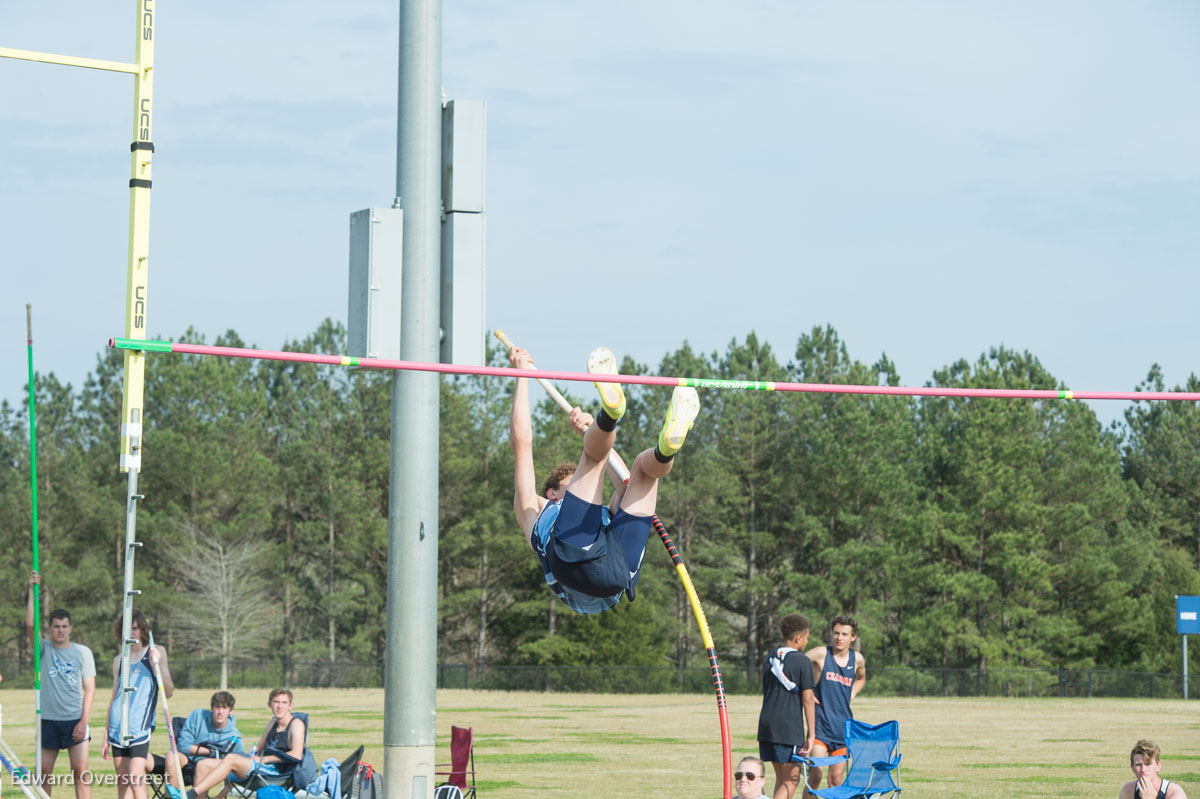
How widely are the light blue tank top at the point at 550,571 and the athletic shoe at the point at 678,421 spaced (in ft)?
1.62

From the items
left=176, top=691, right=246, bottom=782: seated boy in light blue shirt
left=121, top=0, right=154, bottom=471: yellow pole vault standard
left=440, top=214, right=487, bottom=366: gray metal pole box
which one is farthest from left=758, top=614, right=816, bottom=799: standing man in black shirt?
left=121, top=0, right=154, bottom=471: yellow pole vault standard

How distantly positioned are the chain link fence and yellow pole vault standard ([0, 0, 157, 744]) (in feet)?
123

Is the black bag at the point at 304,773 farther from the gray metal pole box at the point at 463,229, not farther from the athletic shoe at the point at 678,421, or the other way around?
the athletic shoe at the point at 678,421

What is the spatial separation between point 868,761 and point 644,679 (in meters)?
34.9

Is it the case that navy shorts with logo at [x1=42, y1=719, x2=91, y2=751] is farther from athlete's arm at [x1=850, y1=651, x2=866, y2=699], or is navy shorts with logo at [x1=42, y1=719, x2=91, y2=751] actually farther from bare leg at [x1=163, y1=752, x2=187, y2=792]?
athlete's arm at [x1=850, y1=651, x2=866, y2=699]

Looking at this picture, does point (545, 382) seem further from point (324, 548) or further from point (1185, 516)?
point (1185, 516)

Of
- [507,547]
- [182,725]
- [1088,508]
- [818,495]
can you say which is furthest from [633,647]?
[182,725]

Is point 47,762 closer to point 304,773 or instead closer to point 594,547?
point 304,773

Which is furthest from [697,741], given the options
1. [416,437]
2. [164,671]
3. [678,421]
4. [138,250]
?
[138,250]

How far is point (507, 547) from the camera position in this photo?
5191 centimetres

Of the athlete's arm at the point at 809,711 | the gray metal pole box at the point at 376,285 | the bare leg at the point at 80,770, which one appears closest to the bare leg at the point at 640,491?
the gray metal pole box at the point at 376,285

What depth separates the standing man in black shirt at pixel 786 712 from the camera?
10.3 meters

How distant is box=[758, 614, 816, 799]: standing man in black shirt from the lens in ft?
33.7

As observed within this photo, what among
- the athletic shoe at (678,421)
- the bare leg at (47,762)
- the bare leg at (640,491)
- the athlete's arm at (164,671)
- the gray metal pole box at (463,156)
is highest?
the gray metal pole box at (463,156)
